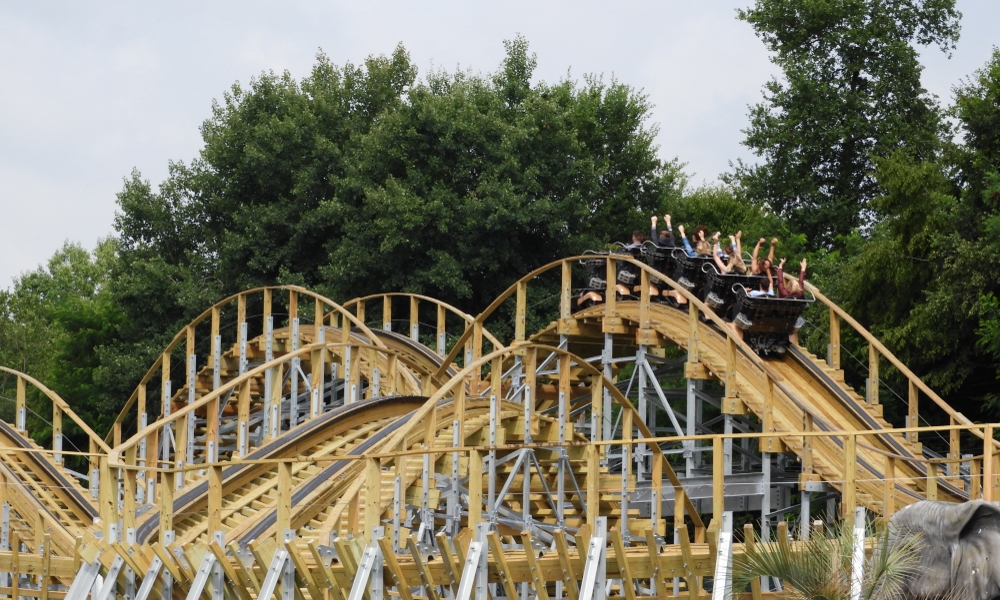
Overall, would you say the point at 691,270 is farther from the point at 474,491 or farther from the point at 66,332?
the point at 66,332

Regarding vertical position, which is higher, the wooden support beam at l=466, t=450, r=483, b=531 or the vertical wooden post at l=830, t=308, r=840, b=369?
the vertical wooden post at l=830, t=308, r=840, b=369

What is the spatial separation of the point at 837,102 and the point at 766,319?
64.2 feet

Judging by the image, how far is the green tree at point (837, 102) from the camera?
36594mm

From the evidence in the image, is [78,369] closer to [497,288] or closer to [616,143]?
[497,288]

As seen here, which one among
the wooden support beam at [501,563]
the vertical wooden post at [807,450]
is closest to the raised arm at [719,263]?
the vertical wooden post at [807,450]

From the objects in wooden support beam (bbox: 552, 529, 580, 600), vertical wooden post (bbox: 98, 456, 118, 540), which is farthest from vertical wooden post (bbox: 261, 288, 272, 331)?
wooden support beam (bbox: 552, 529, 580, 600)

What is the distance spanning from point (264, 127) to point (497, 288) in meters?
7.43

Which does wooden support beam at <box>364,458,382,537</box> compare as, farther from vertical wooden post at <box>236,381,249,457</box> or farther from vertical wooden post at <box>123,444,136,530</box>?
vertical wooden post at <box>236,381,249,457</box>

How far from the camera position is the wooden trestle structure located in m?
12.1

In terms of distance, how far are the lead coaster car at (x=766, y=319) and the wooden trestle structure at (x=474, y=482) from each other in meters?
0.34

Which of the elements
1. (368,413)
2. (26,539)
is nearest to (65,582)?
(26,539)

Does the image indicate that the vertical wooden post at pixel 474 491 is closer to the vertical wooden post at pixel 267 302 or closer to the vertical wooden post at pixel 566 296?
the vertical wooden post at pixel 566 296

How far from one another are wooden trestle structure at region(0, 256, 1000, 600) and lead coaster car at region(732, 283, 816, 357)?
34 centimetres

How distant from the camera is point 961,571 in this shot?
10.5 meters
